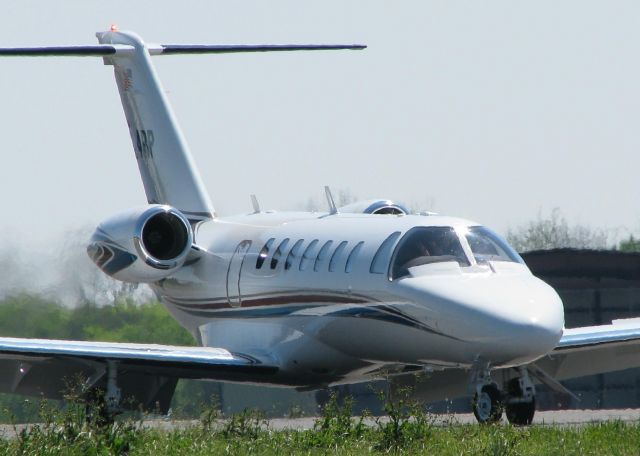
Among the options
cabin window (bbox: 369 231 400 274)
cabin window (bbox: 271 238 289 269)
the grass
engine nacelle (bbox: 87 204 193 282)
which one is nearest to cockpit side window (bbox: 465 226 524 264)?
cabin window (bbox: 369 231 400 274)

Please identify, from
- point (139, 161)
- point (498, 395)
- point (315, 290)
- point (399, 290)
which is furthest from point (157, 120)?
point (498, 395)

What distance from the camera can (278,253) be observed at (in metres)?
19.3

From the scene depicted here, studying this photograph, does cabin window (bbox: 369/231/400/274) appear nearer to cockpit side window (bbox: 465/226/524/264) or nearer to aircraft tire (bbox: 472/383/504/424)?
cockpit side window (bbox: 465/226/524/264)

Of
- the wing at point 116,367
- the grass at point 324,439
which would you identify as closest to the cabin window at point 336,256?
the wing at point 116,367

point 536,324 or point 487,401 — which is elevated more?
point 536,324

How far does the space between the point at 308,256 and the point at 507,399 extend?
11.0ft

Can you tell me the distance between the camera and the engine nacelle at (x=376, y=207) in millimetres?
21422

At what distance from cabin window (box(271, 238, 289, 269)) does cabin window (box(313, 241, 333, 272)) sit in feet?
3.03

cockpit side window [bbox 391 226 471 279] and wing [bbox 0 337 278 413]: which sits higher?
cockpit side window [bbox 391 226 471 279]

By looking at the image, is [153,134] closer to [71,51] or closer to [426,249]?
[71,51]

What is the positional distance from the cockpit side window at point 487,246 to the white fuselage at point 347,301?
0.30ft

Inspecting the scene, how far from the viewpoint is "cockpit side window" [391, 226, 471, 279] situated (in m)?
16.8

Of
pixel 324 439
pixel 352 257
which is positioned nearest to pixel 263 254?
pixel 352 257

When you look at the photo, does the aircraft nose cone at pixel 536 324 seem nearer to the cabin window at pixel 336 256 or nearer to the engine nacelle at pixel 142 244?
the cabin window at pixel 336 256
